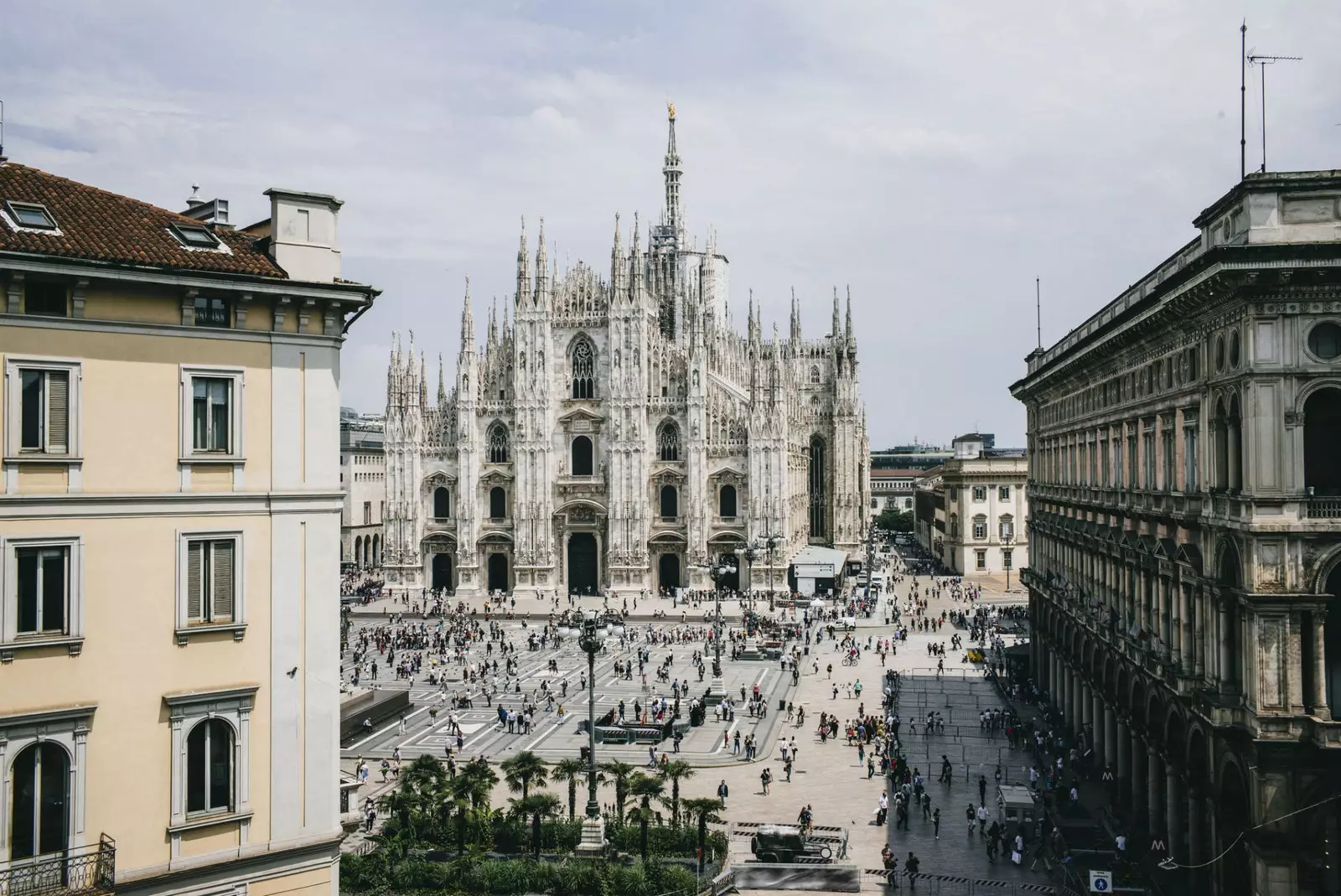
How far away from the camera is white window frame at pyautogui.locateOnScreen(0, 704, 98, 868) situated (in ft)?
41.6

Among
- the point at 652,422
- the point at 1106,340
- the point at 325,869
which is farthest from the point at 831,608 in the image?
the point at 325,869

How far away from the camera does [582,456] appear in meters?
79.4

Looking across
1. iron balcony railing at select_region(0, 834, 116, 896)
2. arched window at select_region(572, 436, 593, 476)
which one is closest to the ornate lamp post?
iron balcony railing at select_region(0, 834, 116, 896)

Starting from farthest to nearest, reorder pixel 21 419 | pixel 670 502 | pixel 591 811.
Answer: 1. pixel 670 502
2. pixel 591 811
3. pixel 21 419

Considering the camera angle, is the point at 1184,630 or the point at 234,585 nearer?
the point at 234,585

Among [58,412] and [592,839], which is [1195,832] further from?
[58,412]

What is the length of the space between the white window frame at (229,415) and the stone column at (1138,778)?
23.8 m

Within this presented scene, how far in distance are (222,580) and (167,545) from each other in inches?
32.4

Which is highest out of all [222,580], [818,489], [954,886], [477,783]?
[818,489]

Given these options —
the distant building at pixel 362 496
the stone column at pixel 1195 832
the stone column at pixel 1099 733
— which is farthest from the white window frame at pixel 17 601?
the distant building at pixel 362 496

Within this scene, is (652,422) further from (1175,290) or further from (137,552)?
(137,552)

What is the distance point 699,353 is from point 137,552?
209ft

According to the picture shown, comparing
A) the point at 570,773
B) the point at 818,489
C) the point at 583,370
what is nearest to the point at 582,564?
the point at 583,370

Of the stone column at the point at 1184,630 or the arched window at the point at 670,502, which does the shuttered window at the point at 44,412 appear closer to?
the stone column at the point at 1184,630
